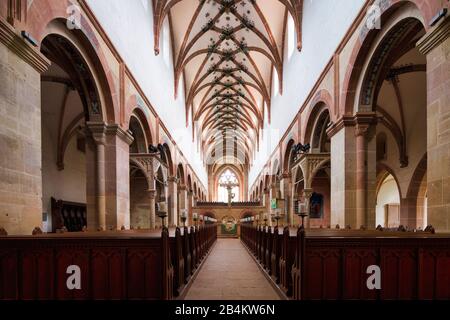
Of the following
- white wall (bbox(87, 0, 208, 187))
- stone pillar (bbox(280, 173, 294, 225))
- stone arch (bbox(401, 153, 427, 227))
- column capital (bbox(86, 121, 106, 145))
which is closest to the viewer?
column capital (bbox(86, 121, 106, 145))

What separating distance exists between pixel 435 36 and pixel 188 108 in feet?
62.4

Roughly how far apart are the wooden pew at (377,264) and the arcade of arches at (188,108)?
0.90 metres

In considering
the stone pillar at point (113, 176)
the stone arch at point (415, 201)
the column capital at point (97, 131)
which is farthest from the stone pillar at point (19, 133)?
the stone arch at point (415, 201)

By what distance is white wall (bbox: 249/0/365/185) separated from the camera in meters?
8.70

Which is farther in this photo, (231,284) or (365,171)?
(365,171)

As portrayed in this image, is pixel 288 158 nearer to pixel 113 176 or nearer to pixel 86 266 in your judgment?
pixel 113 176

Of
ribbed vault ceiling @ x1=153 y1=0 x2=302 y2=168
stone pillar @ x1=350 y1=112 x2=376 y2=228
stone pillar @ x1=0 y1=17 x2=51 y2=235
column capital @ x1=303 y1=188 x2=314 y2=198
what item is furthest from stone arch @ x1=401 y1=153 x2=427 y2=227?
stone pillar @ x1=0 y1=17 x2=51 y2=235

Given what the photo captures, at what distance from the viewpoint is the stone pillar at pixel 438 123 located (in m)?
4.37

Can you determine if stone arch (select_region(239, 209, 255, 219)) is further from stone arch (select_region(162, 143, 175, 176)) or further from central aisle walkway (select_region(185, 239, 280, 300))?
central aisle walkway (select_region(185, 239, 280, 300))

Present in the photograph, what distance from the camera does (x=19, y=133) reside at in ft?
14.9

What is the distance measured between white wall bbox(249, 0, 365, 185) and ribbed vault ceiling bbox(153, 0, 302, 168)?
1.09 m

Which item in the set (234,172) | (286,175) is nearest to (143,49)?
(286,175)

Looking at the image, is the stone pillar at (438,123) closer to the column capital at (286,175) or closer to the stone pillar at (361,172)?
the stone pillar at (361,172)
